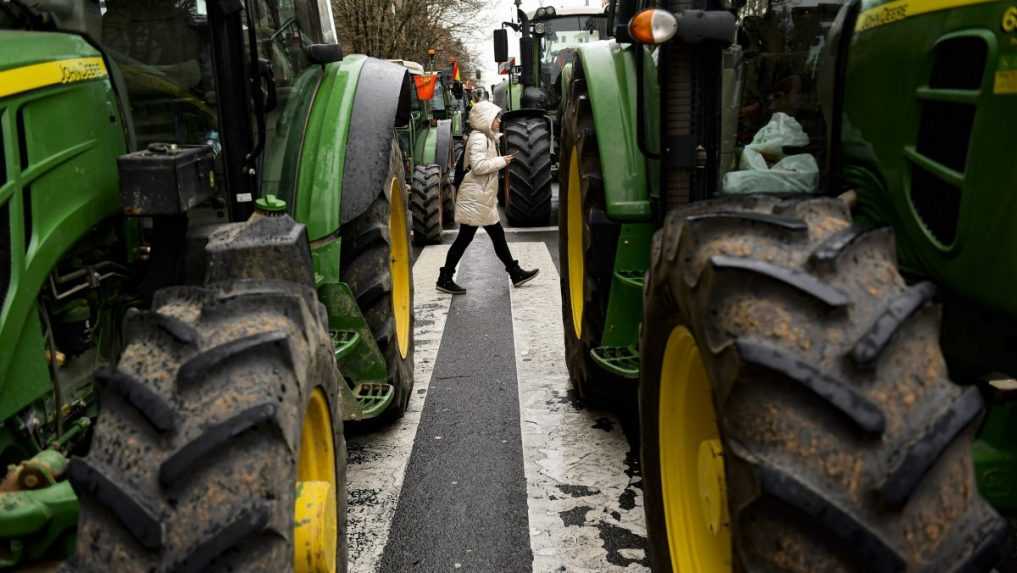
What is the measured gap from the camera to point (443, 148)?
12.0m

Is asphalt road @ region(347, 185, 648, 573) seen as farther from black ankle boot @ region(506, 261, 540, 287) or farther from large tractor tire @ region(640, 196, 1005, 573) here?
black ankle boot @ region(506, 261, 540, 287)

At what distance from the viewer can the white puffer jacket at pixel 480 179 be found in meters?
7.85

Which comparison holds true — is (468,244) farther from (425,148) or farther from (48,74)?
(48,74)

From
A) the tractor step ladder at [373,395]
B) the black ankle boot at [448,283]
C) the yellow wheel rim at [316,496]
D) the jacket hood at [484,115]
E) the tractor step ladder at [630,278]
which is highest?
the jacket hood at [484,115]

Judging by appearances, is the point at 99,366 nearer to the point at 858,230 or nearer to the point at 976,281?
the point at 858,230

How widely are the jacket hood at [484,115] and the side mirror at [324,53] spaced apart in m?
3.38

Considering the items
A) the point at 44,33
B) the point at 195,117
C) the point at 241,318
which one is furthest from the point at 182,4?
the point at 241,318

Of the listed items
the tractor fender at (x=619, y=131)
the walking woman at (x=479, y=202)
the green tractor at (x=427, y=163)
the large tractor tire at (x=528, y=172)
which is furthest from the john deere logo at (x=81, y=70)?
the large tractor tire at (x=528, y=172)

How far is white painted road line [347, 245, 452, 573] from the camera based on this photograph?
3.44 meters

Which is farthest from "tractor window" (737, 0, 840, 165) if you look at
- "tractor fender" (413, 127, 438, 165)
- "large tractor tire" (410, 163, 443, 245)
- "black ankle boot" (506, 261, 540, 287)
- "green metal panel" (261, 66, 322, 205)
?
"tractor fender" (413, 127, 438, 165)

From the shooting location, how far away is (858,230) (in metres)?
1.88

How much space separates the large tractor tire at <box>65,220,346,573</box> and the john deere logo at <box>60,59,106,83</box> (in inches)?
30.8

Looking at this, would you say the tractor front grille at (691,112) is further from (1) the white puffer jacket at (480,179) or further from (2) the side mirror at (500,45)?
(2) the side mirror at (500,45)

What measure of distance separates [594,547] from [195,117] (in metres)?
2.17
